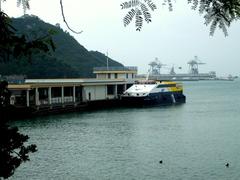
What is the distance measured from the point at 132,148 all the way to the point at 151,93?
69.7ft

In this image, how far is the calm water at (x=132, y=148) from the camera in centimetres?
1252

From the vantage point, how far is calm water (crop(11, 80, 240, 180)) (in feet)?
41.1

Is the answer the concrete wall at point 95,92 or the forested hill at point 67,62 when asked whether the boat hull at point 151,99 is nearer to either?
the concrete wall at point 95,92

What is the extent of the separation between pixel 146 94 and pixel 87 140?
18801 mm

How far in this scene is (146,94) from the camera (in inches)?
1463

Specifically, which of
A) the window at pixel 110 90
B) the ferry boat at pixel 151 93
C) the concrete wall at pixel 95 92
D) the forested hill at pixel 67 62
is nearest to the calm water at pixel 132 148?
the concrete wall at pixel 95 92

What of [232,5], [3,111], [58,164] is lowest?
[58,164]

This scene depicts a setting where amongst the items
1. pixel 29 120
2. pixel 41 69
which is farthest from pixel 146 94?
pixel 41 69

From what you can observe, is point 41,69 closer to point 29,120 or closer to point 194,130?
point 29,120

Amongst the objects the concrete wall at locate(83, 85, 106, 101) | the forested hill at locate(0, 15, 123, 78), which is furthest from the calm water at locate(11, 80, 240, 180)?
the forested hill at locate(0, 15, 123, 78)

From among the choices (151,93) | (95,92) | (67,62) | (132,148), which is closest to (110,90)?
(95,92)

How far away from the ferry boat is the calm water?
9.72m

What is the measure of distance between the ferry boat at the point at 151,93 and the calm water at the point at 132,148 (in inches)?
383

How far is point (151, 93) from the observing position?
37688 mm
